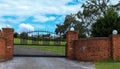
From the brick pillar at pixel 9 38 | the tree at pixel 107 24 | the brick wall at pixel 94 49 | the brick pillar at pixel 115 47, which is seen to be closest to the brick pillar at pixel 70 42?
the brick wall at pixel 94 49

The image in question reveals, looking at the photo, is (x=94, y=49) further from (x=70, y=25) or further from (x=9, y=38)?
(x=70, y=25)

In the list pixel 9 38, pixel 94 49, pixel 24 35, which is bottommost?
pixel 94 49

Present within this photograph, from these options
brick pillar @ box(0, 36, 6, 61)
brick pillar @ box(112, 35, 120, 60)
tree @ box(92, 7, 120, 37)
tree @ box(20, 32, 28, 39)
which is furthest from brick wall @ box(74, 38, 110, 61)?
tree @ box(92, 7, 120, 37)

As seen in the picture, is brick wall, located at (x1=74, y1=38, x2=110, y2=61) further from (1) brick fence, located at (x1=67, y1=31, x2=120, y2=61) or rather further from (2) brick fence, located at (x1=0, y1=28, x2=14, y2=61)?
(2) brick fence, located at (x1=0, y1=28, x2=14, y2=61)

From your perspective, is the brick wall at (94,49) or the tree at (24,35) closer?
the brick wall at (94,49)

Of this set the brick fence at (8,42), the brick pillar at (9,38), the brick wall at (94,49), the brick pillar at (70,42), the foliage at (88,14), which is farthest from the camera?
the foliage at (88,14)

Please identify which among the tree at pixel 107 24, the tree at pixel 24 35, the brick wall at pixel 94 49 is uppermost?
the tree at pixel 107 24

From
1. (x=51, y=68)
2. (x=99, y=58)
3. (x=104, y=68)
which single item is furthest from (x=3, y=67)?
(x=99, y=58)

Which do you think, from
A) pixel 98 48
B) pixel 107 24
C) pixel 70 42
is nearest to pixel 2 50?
pixel 70 42

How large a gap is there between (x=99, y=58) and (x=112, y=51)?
4.14 feet

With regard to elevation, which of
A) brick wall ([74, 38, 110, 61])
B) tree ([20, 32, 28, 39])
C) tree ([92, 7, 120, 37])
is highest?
tree ([92, 7, 120, 37])

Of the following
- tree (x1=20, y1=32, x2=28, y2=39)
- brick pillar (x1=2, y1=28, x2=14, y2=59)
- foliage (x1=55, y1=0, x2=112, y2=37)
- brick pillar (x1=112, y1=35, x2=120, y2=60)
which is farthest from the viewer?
foliage (x1=55, y1=0, x2=112, y2=37)

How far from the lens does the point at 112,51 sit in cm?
2689

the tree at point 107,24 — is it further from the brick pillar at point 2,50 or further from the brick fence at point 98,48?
the brick pillar at point 2,50
